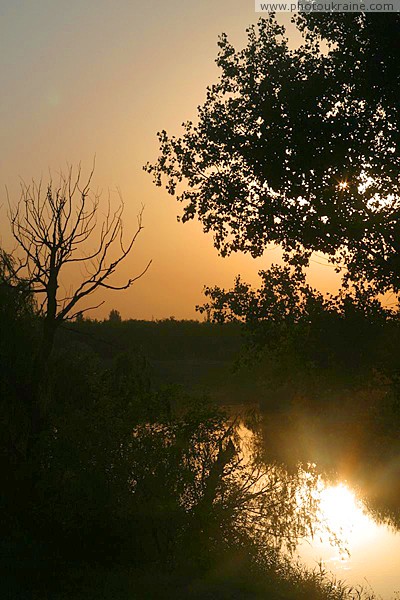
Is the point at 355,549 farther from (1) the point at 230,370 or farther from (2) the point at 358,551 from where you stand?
(1) the point at 230,370

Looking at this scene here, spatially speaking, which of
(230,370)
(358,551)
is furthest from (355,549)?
(230,370)

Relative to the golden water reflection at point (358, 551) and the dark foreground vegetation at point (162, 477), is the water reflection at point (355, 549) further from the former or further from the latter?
the dark foreground vegetation at point (162, 477)

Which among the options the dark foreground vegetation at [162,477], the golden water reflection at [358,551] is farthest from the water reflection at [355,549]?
the dark foreground vegetation at [162,477]

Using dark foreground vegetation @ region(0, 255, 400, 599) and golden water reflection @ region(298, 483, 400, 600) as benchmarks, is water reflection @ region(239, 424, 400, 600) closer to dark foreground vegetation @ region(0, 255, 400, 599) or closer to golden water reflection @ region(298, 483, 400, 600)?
golden water reflection @ region(298, 483, 400, 600)

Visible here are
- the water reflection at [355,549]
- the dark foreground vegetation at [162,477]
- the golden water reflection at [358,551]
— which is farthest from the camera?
the golden water reflection at [358,551]

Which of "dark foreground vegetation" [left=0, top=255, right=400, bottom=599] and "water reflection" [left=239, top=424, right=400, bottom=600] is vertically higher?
"dark foreground vegetation" [left=0, top=255, right=400, bottom=599]

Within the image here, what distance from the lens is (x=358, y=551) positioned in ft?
69.0

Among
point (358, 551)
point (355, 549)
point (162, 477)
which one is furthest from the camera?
point (355, 549)

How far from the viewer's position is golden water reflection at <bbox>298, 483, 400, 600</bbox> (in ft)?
60.2

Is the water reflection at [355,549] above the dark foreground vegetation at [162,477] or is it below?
below

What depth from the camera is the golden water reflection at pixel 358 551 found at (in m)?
18.4

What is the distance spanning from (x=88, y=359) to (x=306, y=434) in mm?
21543

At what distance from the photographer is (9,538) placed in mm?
15562

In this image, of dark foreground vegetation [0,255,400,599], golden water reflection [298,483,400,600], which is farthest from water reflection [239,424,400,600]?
→ dark foreground vegetation [0,255,400,599]
